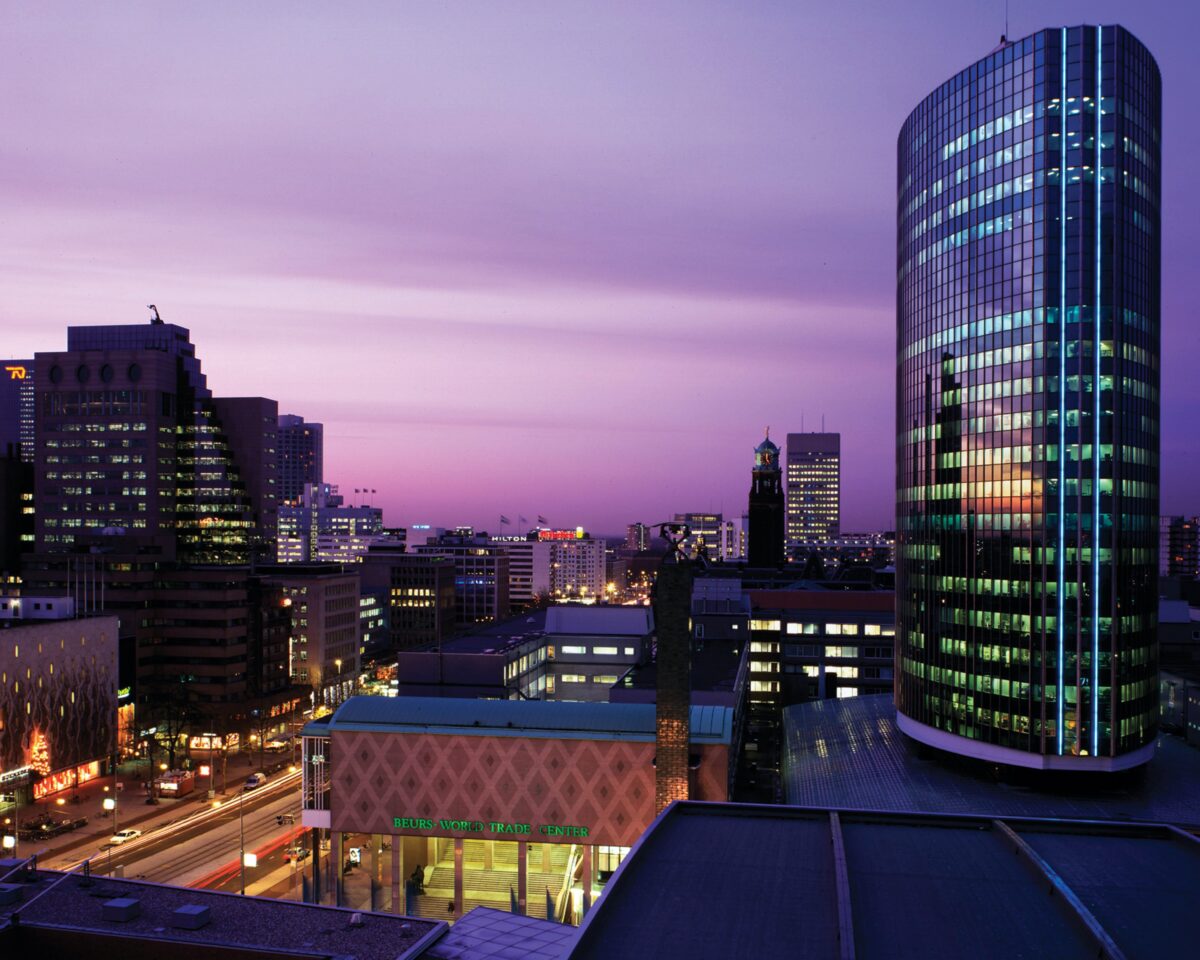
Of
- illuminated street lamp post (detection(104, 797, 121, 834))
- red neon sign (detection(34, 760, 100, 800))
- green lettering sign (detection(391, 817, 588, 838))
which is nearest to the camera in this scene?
green lettering sign (detection(391, 817, 588, 838))

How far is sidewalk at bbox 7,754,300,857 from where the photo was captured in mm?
93750

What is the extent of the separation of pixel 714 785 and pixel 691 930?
152ft

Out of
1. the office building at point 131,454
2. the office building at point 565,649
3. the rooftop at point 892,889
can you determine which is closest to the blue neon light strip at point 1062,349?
the rooftop at point 892,889

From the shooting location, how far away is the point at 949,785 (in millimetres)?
87750

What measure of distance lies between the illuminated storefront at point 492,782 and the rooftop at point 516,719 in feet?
0.36

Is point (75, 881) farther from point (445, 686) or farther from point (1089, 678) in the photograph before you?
point (1089, 678)

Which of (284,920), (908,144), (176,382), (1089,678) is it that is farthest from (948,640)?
(176,382)

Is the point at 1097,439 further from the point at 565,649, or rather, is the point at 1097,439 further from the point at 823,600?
the point at 823,600

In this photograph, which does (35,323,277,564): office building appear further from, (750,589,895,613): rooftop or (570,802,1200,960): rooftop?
(570,802,1200,960): rooftop

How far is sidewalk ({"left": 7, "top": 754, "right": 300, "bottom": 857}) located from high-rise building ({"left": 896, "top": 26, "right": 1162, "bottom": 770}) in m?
81.0

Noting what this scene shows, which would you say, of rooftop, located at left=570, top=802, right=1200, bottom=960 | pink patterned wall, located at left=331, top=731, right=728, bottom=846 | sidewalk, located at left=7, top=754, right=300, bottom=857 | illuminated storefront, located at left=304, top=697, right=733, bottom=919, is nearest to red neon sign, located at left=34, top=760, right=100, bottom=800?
sidewalk, located at left=7, top=754, right=300, bottom=857

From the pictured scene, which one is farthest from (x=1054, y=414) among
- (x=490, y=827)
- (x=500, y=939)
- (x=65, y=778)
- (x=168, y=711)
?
(x=168, y=711)

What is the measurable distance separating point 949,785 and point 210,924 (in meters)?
65.8

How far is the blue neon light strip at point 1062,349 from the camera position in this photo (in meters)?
88.9
